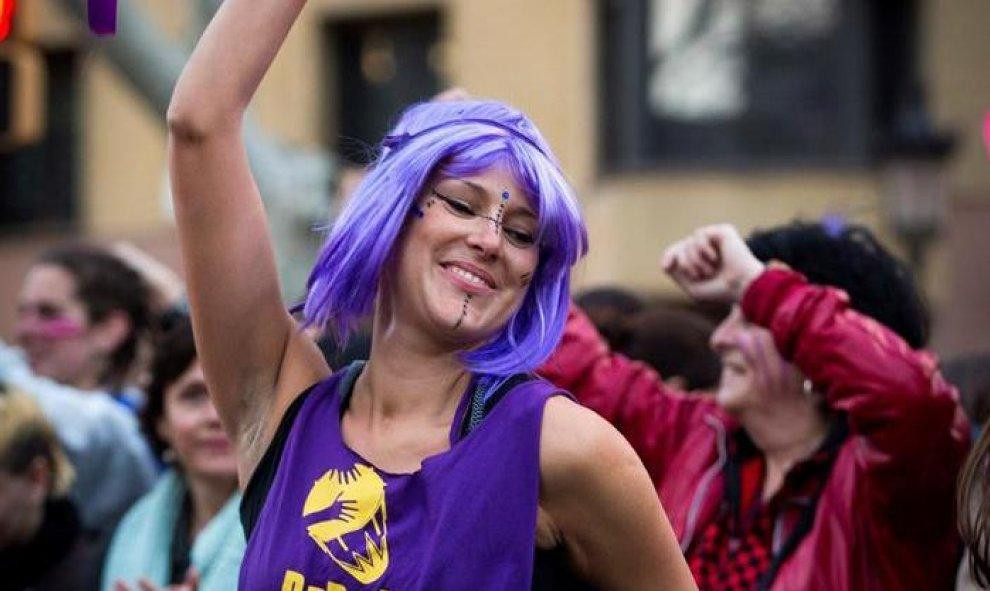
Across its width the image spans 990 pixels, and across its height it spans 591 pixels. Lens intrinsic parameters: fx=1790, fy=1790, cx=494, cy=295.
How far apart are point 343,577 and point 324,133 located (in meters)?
12.3

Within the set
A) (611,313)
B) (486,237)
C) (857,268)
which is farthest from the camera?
(611,313)

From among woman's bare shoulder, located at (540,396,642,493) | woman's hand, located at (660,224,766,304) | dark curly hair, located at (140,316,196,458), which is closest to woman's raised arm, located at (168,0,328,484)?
woman's bare shoulder, located at (540,396,642,493)

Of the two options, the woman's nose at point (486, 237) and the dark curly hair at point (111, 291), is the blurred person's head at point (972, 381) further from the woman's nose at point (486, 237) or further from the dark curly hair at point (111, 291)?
the dark curly hair at point (111, 291)

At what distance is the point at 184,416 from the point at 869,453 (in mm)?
1632

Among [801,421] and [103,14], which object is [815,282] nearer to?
[801,421]

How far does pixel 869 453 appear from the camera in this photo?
11.0 feet

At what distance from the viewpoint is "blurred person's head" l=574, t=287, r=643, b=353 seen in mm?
4695

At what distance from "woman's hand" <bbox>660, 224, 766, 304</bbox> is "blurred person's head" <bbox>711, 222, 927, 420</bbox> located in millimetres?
104

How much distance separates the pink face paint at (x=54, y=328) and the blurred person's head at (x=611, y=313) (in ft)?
5.45

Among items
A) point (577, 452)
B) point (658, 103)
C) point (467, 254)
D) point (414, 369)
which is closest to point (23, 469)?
point (414, 369)

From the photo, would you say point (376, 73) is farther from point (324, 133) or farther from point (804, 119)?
point (804, 119)

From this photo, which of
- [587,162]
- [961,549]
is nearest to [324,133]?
[587,162]

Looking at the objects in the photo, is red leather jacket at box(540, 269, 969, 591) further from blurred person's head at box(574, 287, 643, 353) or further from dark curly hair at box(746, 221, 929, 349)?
blurred person's head at box(574, 287, 643, 353)

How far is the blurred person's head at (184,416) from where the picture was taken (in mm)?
4082
